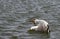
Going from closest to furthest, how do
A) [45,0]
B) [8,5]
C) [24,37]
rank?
[24,37] → [8,5] → [45,0]

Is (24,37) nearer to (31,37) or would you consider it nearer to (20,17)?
(31,37)

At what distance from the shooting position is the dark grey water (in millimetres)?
10062

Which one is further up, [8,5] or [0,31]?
[8,5]

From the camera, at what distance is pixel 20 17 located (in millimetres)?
12055

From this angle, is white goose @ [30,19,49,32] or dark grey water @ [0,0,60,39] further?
white goose @ [30,19,49,32]

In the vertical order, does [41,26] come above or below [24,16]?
below

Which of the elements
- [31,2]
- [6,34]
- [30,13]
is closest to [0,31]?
[6,34]

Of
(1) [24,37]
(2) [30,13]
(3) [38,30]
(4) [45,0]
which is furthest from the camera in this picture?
(4) [45,0]

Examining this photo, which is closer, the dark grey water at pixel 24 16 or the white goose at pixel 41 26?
the dark grey water at pixel 24 16

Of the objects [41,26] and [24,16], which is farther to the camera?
[24,16]

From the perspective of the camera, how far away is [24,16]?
12.2m

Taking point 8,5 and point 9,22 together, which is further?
point 8,5

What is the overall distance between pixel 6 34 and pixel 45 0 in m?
6.30

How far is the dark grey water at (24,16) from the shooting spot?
10.1 meters
